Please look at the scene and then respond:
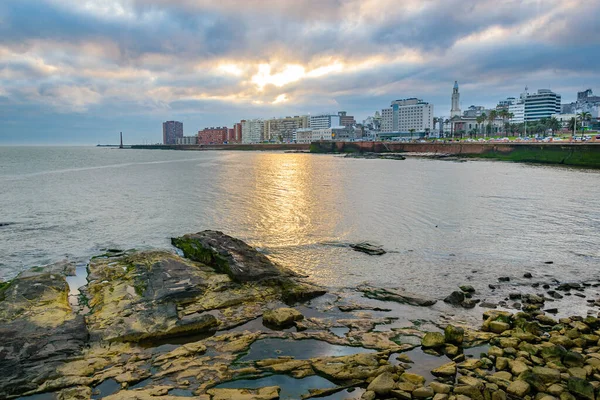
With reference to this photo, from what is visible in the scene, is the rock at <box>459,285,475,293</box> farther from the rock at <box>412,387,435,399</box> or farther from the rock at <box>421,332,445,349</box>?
the rock at <box>412,387,435,399</box>

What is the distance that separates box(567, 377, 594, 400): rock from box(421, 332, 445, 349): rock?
10.4ft

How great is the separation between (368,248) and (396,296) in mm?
7233

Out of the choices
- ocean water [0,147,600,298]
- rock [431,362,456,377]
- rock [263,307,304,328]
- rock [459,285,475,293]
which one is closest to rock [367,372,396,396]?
rock [431,362,456,377]

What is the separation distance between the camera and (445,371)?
9.92 metres

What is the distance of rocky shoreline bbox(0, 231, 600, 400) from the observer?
30.8ft

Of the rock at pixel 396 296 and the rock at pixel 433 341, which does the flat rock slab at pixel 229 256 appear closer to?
the rock at pixel 396 296

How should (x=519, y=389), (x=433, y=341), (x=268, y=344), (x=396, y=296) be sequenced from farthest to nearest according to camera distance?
(x=396, y=296), (x=268, y=344), (x=433, y=341), (x=519, y=389)

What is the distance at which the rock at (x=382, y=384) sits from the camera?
9.14m

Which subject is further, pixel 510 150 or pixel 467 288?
pixel 510 150

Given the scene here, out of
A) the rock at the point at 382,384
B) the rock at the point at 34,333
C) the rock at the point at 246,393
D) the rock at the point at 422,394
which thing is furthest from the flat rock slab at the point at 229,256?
the rock at the point at 422,394

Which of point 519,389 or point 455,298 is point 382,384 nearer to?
point 519,389

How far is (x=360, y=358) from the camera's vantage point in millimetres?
10672

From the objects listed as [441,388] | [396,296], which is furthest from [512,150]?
[441,388]

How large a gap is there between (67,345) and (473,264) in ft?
56.8
